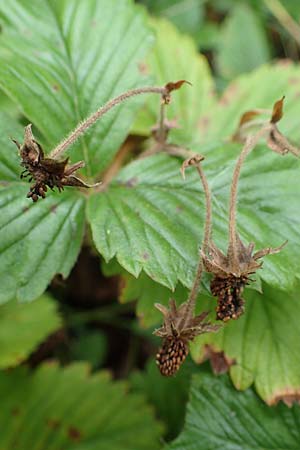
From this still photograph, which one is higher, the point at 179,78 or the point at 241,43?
the point at 241,43

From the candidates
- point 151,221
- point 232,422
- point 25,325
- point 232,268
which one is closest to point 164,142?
point 151,221

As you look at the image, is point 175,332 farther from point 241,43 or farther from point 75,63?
point 241,43

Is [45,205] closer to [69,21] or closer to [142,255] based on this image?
[142,255]

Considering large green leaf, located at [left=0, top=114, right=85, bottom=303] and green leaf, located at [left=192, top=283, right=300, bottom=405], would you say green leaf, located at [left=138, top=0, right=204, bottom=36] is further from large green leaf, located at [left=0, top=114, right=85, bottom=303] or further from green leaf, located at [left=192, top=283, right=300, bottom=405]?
green leaf, located at [left=192, top=283, right=300, bottom=405]

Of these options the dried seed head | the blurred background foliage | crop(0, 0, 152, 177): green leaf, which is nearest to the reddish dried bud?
the dried seed head

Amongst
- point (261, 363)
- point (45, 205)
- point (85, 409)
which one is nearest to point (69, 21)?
point (45, 205)

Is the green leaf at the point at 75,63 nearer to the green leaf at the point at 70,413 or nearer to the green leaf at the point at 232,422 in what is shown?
the green leaf at the point at 232,422
